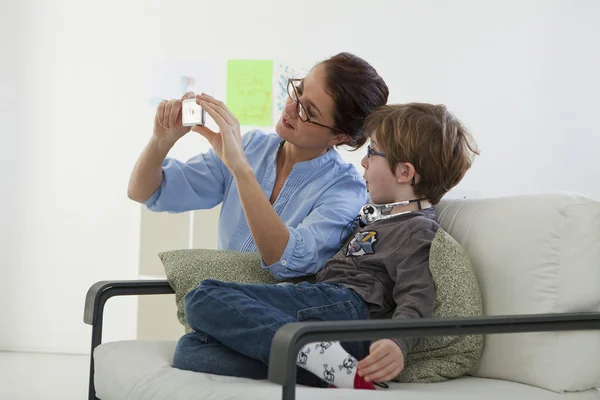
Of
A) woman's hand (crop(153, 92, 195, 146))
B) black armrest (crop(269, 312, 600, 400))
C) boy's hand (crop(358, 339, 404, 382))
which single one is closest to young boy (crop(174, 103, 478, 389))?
boy's hand (crop(358, 339, 404, 382))

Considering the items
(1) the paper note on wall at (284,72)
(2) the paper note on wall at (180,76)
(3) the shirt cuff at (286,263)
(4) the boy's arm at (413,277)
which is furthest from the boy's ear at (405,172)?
(2) the paper note on wall at (180,76)

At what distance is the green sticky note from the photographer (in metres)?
4.26

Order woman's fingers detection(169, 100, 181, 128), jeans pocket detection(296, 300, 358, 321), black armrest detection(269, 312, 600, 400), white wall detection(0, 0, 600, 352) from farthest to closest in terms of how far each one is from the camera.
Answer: white wall detection(0, 0, 600, 352) < woman's fingers detection(169, 100, 181, 128) < jeans pocket detection(296, 300, 358, 321) < black armrest detection(269, 312, 600, 400)

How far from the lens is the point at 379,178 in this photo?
1881mm

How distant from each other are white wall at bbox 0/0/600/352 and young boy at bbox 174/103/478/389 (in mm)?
2307

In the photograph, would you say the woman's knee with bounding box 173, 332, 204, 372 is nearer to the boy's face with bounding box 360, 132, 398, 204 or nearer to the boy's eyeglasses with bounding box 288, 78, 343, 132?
the boy's face with bounding box 360, 132, 398, 204

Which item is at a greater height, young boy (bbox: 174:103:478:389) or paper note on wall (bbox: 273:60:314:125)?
paper note on wall (bbox: 273:60:314:125)

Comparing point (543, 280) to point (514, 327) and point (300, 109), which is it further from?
point (300, 109)

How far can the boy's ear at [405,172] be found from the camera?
1843mm

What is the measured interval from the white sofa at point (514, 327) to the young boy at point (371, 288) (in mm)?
71

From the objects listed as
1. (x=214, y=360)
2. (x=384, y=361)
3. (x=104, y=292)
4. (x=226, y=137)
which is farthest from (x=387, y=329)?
(x=104, y=292)

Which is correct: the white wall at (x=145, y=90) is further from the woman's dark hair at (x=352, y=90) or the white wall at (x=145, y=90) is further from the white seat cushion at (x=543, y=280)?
the white seat cushion at (x=543, y=280)

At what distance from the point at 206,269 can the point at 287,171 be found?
1.31 ft

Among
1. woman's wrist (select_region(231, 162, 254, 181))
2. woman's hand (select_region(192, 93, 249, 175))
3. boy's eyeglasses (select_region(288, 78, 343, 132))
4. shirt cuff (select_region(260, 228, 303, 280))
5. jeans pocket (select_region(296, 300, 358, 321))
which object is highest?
boy's eyeglasses (select_region(288, 78, 343, 132))
